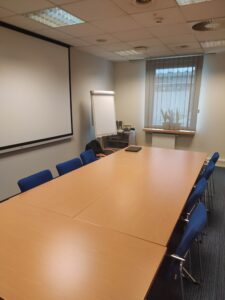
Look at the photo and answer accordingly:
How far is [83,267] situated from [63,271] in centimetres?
10

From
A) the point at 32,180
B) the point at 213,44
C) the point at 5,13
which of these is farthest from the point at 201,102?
the point at 32,180

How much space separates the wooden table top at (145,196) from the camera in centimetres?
152

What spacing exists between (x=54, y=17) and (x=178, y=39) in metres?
2.13

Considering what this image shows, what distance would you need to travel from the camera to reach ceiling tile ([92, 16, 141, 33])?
2875mm

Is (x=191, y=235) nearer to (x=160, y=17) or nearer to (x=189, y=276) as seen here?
(x=189, y=276)

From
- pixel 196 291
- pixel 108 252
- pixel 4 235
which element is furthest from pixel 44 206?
pixel 196 291

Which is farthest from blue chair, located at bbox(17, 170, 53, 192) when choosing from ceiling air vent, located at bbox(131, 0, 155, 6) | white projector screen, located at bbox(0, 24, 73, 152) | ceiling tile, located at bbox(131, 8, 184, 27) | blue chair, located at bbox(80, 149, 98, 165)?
ceiling tile, located at bbox(131, 8, 184, 27)

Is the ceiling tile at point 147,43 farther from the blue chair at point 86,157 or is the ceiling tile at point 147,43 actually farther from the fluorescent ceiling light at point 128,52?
the blue chair at point 86,157

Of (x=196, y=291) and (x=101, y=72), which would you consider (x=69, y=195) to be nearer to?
(x=196, y=291)

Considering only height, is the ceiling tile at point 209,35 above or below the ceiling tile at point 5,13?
above

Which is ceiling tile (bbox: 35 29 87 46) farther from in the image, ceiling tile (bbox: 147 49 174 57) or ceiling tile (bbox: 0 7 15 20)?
ceiling tile (bbox: 147 49 174 57)

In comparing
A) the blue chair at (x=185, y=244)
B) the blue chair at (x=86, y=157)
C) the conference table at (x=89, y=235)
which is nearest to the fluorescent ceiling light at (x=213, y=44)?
the conference table at (x=89, y=235)

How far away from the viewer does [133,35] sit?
11.7ft

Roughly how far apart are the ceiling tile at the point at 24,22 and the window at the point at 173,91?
3.21 m
